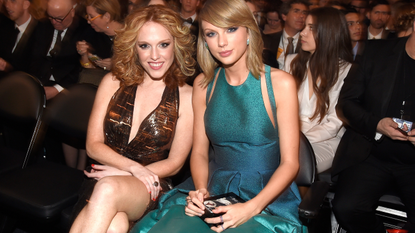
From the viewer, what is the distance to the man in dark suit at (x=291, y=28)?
13.6 ft

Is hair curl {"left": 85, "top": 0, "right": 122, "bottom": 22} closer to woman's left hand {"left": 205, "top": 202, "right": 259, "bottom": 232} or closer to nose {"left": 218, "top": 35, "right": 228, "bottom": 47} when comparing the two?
nose {"left": 218, "top": 35, "right": 228, "bottom": 47}

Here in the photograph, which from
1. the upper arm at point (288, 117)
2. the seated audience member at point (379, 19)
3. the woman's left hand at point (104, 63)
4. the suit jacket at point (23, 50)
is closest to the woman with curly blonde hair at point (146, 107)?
the upper arm at point (288, 117)

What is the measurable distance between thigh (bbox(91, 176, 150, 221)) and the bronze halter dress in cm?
23

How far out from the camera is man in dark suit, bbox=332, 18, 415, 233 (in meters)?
2.10


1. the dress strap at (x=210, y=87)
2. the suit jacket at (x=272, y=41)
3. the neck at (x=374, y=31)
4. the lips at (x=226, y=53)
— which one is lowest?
the dress strap at (x=210, y=87)

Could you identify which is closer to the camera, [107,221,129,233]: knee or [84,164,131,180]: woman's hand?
[107,221,129,233]: knee

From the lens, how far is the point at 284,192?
176 cm

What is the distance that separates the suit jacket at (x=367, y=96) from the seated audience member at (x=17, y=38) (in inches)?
134

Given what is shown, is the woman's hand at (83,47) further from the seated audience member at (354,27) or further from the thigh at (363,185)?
the seated audience member at (354,27)

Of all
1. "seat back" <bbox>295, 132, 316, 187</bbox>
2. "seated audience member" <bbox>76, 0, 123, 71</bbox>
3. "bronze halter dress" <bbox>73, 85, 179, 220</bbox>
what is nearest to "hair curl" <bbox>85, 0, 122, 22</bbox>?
"seated audience member" <bbox>76, 0, 123, 71</bbox>

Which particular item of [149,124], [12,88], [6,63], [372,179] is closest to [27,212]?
[149,124]

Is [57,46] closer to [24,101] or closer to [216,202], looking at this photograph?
[24,101]

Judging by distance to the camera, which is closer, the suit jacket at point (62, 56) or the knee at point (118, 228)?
the knee at point (118, 228)

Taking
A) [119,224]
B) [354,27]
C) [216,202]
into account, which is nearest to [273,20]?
[354,27]
